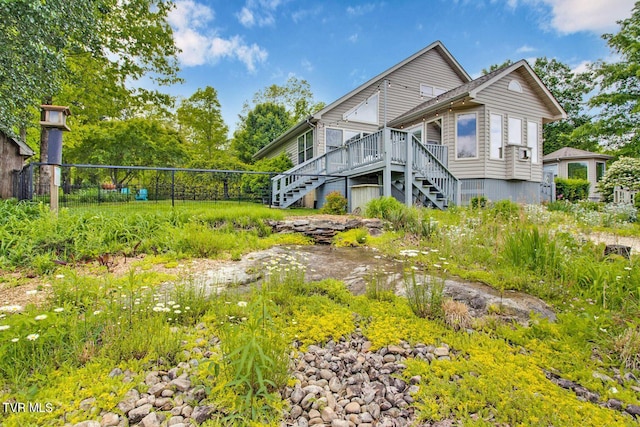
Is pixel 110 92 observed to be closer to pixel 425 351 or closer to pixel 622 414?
pixel 425 351

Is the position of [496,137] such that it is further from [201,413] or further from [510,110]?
[201,413]

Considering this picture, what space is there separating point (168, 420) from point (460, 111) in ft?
40.8

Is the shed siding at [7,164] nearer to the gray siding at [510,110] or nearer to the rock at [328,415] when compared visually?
the rock at [328,415]

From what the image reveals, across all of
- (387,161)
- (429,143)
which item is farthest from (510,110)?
(387,161)

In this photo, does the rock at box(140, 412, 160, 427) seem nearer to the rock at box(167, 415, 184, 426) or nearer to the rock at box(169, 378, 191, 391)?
the rock at box(167, 415, 184, 426)

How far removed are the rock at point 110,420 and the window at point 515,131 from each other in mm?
13439

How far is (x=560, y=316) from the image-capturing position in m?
2.39

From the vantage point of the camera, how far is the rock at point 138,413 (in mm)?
1375

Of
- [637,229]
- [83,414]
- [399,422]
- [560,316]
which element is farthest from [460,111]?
[83,414]

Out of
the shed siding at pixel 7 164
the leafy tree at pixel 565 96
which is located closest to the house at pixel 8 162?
the shed siding at pixel 7 164

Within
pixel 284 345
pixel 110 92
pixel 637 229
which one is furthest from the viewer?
pixel 110 92

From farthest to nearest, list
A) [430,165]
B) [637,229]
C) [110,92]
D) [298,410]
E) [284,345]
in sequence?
1. [110,92]
2. [430,165]
3. [637,229]
4. [284,345]
5. [298,410]

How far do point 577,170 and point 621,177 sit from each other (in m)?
8.83

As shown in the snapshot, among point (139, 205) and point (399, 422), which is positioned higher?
point (139, 205)
